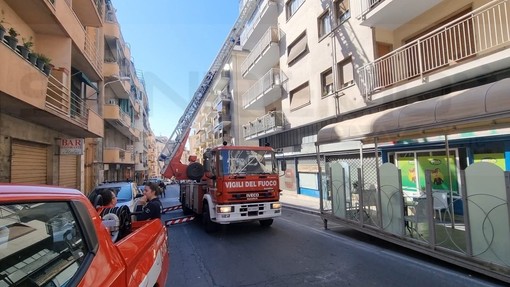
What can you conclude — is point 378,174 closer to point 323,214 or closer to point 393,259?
point 393,259

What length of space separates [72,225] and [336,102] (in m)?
14.1

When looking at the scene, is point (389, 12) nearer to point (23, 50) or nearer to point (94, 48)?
point (23, 50)

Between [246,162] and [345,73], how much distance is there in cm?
774

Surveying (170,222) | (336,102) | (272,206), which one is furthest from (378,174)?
(336,102)

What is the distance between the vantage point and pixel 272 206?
9211mm

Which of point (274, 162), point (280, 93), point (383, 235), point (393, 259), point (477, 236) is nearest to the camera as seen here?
point (477, 236)

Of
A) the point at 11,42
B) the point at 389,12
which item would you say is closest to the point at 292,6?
the point at 389,12

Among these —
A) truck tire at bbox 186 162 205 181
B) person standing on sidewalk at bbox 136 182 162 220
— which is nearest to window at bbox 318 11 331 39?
truck tire at bbox 186 162 205 181

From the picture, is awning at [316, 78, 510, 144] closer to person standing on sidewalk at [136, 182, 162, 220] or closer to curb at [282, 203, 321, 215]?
person standing on sidewalk at [136, 182, 162, 220]

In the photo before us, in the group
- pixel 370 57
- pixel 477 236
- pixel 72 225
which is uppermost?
pixel 370 57

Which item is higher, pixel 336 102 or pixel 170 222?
pixel 336 102

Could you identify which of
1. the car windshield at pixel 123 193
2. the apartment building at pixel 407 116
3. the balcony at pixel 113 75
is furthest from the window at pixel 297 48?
the car windshield at pixel 123 193

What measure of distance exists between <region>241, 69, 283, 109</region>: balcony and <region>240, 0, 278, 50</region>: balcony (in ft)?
14.0

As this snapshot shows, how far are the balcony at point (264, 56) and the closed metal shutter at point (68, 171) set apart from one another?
13.6 meters
